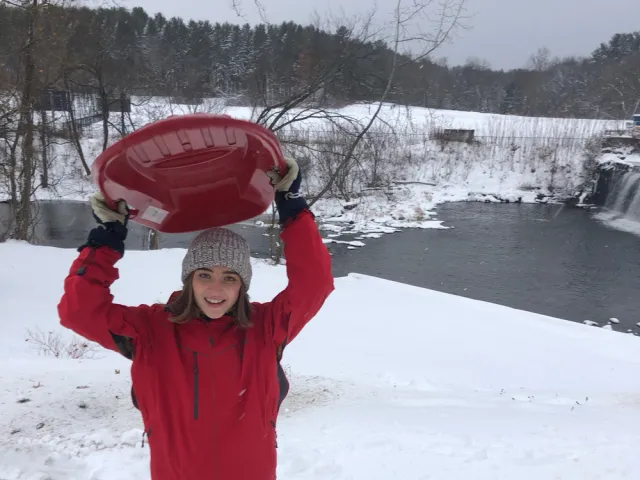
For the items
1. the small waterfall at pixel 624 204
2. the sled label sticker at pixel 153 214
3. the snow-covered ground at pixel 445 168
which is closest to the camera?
the sled label sticker at pixel 153 214

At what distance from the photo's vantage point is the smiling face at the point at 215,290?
5.38 ft

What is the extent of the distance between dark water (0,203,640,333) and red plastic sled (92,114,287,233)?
11009 mm

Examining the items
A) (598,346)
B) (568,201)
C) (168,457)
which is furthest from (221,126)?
(568,201)

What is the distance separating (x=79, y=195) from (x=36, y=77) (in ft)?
40.1

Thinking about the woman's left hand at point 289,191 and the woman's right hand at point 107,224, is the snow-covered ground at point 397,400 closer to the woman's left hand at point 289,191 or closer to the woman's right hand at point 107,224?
the woman's right hand at point 107,224

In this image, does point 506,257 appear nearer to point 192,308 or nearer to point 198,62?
point 198,62

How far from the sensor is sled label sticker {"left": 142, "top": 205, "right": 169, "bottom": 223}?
184 centimetres

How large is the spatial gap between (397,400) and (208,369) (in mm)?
3442

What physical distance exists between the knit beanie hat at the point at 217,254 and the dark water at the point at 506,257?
11095 mm

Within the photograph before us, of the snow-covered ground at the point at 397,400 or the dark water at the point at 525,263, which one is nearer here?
the snow-covered ground at the point at 397,400

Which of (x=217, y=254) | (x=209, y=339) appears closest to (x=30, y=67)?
(x=217, y=254)

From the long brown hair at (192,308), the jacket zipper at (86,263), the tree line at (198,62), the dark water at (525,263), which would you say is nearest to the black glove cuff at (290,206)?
the long brown hair at (192,308)

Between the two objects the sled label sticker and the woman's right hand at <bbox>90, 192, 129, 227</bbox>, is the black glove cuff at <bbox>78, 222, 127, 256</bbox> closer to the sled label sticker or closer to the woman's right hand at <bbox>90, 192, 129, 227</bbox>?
the woman's right hand at <bbox>90, 192, 129, 227</bbox>

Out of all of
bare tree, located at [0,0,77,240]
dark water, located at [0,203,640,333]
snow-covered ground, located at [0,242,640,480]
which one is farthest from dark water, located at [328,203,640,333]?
bare tree, located at [0,0,77,240]
